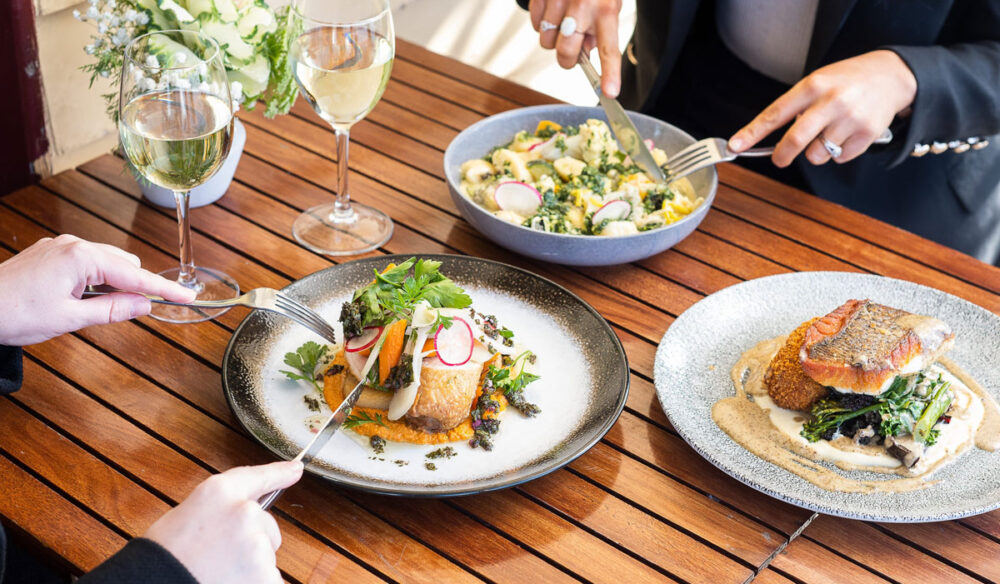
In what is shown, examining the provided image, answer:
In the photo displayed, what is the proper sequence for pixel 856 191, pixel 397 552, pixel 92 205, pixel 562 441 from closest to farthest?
1. pixel 397 552
2. pixel 562 441
3. pixel 92 205
4. pixel 856 191

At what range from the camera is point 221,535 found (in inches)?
36.9

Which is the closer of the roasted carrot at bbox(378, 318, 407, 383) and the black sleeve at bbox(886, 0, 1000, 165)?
the roasted carrot at bbox(378, 318, 407, 383)

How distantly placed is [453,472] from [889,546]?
0.56 meters

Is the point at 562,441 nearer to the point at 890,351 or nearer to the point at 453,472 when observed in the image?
the point at 453,472

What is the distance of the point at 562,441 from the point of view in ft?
4.03

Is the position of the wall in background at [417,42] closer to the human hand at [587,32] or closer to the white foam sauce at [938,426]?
→ the human hand at [587,32]

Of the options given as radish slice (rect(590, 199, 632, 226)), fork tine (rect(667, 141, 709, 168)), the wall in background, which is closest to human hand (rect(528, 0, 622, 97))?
fork tine (rect(667, 141, 709, 168))

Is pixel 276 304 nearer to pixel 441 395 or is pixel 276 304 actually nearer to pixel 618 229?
pixel 441 395

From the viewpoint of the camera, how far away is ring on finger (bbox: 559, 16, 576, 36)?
6.38 ft

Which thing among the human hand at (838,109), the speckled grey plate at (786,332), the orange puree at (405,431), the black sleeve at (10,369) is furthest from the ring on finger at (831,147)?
the black sleeve at (10,369)

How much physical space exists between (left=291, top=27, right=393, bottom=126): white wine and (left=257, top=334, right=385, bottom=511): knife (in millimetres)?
525

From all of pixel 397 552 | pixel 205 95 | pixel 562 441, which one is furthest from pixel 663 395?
pixel 205 95

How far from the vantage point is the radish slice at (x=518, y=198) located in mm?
1695

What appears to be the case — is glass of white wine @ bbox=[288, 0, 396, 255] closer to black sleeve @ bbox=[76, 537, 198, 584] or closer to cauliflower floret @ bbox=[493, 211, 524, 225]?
cauliflower floret @ bbox=[493, 211, 524, 225]
